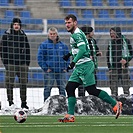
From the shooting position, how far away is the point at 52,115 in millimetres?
12438

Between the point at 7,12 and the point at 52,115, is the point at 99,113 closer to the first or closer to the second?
the point at 52,115

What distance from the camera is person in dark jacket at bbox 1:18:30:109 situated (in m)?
14.1

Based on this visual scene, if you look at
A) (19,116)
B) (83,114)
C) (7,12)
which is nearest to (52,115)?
(83,114)

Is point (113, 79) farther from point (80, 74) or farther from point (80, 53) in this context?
point (80, 53)

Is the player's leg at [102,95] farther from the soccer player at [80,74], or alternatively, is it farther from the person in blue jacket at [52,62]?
the person in blue jacket at [52,62]

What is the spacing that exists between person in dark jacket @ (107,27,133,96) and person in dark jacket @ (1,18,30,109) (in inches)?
79.2

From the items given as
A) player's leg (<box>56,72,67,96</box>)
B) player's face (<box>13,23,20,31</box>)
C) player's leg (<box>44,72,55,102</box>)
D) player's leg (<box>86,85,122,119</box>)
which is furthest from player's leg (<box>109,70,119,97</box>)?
player's leg (<box>86,85,122,119</box>)

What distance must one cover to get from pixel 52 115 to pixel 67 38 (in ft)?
12.7

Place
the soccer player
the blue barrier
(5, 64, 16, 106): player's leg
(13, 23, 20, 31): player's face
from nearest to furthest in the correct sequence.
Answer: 1. the soccer player
2. (13, 23, 20, 31): player's face
3. (5, 64, 16, 106): player's leg
4. the blue barrier

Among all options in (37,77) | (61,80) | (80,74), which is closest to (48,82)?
(61,80)

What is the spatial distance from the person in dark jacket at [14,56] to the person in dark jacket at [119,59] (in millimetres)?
2012

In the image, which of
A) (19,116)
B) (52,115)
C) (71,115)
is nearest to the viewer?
(19,116)

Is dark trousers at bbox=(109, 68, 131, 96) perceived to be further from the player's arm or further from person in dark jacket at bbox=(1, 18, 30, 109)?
the player's arm

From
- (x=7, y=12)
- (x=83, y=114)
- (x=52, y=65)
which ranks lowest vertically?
(x=83, y=114)
